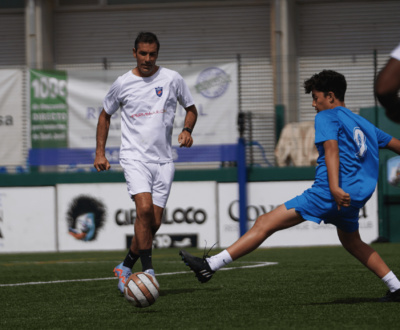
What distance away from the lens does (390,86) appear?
4777 mm

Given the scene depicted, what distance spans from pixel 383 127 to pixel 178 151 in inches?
134

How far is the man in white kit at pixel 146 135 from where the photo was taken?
704 cm

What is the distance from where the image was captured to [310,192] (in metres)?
5.79

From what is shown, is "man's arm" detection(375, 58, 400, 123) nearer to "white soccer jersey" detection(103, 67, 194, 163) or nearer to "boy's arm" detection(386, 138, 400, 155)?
"boy's arm" detection(386, 138, 400, 155)

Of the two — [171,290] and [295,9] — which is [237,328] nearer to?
[171,290]

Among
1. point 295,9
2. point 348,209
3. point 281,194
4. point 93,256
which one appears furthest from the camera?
point 295,9

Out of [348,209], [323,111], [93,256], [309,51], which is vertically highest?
[309,51]

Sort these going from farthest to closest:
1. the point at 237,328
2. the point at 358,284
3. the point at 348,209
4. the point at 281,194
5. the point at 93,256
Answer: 1. the point at 281,194
2. the point at 93,256
3. the point at 358,284
4. the point at 348,209
5. the point at 237,328

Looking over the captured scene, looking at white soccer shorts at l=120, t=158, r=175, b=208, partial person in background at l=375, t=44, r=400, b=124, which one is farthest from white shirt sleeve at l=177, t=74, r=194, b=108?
partial person in background at l=375, t=44, r=400, b=124

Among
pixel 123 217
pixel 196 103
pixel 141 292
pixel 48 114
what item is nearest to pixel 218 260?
pixel 141 292

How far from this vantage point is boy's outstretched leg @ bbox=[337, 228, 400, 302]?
5883 millimetres

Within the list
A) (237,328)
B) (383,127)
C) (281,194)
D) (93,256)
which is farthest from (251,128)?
(237,328)

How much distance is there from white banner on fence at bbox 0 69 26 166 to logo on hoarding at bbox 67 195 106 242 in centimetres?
128

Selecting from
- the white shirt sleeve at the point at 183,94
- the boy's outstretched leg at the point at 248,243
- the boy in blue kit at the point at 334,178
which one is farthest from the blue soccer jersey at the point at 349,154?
the white shirt sleeve at the point at 183,94
